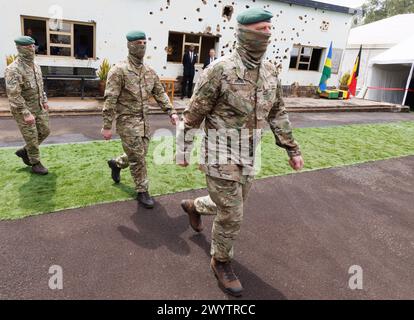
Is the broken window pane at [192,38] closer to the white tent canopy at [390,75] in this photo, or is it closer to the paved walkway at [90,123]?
the paved walkway at [90,123]

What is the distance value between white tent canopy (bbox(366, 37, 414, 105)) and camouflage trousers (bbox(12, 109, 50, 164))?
1531cm

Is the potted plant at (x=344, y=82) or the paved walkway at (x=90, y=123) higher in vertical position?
the potted plant at (x=344, y=82)

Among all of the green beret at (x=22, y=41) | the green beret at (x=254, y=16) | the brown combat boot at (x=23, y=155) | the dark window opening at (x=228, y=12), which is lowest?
the brown combat boot at (x=23, y=155)

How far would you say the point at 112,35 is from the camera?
11406 mm

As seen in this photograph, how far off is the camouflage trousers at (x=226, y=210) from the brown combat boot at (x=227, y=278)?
0.07 meters

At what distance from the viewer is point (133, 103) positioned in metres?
4.05

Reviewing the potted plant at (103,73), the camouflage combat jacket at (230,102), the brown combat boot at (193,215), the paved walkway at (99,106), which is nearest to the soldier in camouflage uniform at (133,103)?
the brown combat boot at (193,215)

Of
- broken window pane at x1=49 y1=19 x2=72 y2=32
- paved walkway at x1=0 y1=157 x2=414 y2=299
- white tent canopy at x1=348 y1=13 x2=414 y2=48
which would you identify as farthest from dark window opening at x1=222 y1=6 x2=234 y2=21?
paved walkway at x1=0 y1=157 x2=414 y2=299

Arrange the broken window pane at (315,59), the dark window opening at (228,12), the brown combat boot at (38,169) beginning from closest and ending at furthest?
the brown combat boot at (38,169), the dark window opening at (228,12), the broken window pane at (315,59)

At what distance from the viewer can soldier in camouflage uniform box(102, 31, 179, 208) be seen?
154 inches

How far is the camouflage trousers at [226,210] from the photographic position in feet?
9.12

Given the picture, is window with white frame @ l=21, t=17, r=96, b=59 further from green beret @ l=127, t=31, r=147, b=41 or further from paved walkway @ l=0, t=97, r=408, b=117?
green beret @ l=127, t=31, r=147, b=41

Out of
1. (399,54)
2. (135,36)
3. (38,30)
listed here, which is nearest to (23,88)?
(135,36)

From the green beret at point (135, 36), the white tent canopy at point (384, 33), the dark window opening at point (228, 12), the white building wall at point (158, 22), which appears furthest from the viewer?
the white tent canopy at point (384, 33)
